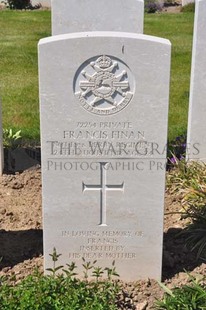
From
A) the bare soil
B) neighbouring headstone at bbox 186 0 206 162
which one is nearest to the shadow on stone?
the bare soil

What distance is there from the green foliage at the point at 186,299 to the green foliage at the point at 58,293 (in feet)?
1.06

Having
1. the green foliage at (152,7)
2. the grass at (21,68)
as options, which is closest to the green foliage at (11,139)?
the grass at (21,68)

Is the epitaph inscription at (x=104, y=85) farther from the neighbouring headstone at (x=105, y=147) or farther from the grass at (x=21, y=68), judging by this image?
the grass at (x=21, y=68)

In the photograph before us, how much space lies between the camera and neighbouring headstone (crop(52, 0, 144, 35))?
18.8ft

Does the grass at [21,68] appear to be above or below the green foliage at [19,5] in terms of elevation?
below

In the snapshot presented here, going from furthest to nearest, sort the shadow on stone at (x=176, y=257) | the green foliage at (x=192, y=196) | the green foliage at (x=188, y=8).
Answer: the green foliage at (x=188, y=8), the green foliage at (x=192, y=196), the shadow on stone at (x=176, y=257)

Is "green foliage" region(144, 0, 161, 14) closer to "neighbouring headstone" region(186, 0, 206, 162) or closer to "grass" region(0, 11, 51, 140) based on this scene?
"grass" region(0, 11, 51, 140)

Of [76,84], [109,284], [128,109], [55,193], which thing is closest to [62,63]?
[76,84]

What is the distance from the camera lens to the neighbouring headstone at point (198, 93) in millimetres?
5395

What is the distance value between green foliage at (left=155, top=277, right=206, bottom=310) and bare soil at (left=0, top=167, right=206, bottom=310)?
199mm

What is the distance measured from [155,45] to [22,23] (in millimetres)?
11532

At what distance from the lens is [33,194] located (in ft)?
17.9

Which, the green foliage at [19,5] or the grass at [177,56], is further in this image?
the green foliage at [19,5]

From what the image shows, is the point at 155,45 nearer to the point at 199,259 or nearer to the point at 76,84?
the point at 76,84
